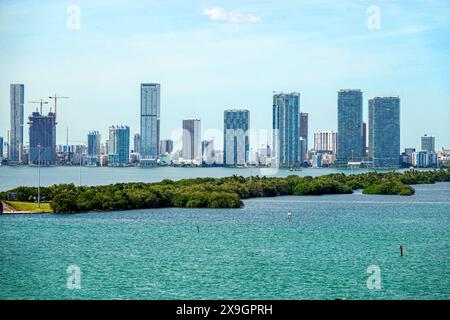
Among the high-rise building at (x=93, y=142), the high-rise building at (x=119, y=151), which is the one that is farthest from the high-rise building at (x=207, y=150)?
the high-rise building at (x=119, y=151)

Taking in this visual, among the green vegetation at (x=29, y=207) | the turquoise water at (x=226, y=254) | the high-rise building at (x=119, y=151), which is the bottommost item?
the turquoise water at (x=226, y=254)

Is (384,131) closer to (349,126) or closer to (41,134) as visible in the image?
(349,126)

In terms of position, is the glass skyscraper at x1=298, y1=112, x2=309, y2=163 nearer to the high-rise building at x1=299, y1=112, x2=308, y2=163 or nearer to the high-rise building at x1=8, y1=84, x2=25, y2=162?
the high-rise building at x1=299, y1=112, x2=308, y2=163

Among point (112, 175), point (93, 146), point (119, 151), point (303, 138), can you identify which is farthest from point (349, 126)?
point (112, 175)

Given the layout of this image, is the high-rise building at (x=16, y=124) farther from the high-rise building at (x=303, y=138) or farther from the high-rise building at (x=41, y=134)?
the high-rise building at (x=303, y=138)

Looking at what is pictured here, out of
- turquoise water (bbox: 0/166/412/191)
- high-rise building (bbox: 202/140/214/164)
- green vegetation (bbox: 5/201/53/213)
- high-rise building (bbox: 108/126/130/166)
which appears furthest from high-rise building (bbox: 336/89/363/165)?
high-rise building (bbox: 108/126/130/166)

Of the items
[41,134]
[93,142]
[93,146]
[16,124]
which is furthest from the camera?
[93,146]
